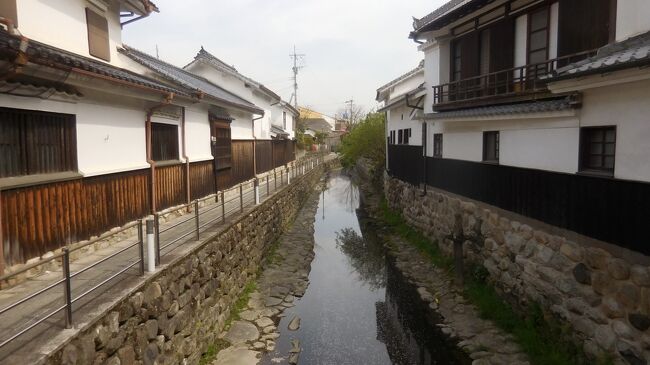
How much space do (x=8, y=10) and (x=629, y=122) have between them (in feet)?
33.5

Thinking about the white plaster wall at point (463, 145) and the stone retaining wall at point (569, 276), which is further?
the white plaster wall at point (463, 145)

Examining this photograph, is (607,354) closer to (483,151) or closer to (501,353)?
(501,353)

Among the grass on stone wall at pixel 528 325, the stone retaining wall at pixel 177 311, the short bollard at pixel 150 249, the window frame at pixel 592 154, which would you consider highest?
the window frame at pixel 592 154

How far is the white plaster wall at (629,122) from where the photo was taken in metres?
5.93

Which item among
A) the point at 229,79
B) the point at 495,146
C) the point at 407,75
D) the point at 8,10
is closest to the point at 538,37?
the point at 495,146

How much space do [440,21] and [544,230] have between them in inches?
280

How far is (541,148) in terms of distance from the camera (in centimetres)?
854

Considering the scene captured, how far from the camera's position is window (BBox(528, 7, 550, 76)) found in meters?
9.28

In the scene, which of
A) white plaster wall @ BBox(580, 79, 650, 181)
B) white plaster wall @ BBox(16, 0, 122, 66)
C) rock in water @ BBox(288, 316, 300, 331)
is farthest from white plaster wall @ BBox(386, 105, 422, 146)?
white plaster wall @ BBox(16, 0, 122, 66)

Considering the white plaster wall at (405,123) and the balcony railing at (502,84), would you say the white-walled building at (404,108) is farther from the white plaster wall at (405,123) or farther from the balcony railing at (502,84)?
the balcony railing at (502,84)

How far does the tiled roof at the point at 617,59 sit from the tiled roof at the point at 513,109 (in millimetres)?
1093

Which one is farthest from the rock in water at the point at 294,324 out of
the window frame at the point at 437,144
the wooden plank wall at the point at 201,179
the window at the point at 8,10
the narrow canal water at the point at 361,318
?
the window at the point at 8,10

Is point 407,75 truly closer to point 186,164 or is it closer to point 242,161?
point 242,161

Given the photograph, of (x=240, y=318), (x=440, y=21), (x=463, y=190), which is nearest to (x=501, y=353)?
(x=463, y=190)
